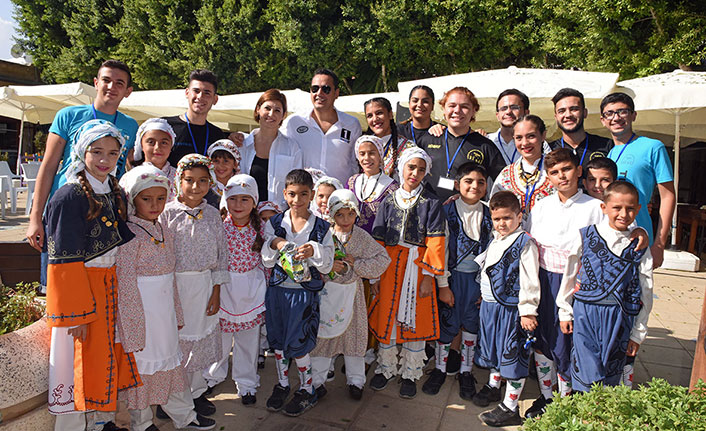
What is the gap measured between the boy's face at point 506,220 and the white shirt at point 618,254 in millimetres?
384

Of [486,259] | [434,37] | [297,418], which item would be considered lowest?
[297,418]

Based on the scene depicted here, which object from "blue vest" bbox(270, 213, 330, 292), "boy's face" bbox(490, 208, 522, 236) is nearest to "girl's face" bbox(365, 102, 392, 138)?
"blue vest" bbox(270, 213, 330, 292)

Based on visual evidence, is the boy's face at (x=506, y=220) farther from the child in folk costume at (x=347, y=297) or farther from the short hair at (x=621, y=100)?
the short hair at (x=621, y=100)

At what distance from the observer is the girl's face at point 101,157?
8.04 ft

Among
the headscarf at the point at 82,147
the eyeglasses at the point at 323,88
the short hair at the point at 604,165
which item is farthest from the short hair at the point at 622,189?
the headscarf at the point at 82,147

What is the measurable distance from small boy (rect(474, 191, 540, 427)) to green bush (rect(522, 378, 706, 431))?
41.5 inches

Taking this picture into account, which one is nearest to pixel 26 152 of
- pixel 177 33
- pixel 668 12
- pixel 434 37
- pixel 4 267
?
pixel 177 33

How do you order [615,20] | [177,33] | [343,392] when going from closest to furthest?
[343,392] < [615,20] < [177,33]

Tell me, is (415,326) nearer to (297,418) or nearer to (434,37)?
(297,418)

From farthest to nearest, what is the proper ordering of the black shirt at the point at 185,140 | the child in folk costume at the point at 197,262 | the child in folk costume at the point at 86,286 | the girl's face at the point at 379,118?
1. the girl's face at the point at 379,118
2. the black shirt at the point at 185,140
3. the child in folk costume at the point at 197,262
4. the child in folk costume at the point at 86,286

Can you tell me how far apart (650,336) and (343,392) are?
11.9 ft

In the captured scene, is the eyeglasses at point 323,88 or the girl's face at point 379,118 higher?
the eyeglasses at point 323,88

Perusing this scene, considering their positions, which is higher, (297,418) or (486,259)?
(486,259)

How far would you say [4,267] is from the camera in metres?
4.12
